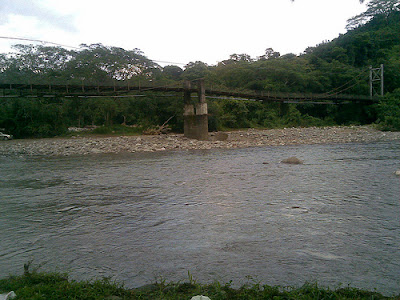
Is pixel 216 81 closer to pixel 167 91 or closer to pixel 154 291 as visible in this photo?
pixel 167 91

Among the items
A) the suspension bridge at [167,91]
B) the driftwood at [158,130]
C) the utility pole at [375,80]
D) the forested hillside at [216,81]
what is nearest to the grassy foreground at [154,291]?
the suspension bridge at [167,91]

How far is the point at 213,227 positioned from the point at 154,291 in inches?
102

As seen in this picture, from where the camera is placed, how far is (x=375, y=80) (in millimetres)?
47812

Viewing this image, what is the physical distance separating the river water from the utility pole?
131 ft

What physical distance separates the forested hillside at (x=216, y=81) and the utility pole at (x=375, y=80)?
0.98m

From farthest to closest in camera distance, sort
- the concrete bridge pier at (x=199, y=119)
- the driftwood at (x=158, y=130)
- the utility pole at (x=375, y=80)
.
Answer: the utility pole at (x=375, y=80) < the driftwood at (x=158, y=130) < the concrete bridge pier at (x=199, y=119)

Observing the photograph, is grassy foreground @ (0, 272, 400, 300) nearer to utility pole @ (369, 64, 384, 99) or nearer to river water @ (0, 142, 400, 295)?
river water @ (0, 142, 400, 295)

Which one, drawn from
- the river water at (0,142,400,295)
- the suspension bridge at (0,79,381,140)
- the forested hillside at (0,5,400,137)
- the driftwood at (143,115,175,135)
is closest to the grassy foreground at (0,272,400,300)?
the river water at (0,142,400,295)

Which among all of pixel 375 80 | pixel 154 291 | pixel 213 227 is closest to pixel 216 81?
pixel 375 80

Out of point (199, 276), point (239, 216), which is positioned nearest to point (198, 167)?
point (239, 216)

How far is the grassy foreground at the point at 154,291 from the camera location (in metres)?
2.91

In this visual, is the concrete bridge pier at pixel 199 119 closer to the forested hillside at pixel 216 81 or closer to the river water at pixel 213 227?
the forested hillside at pixel 216 81

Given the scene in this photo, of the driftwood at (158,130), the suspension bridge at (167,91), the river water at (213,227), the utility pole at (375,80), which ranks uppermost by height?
the utility pole at (375,80)

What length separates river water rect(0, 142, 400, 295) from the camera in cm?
397
